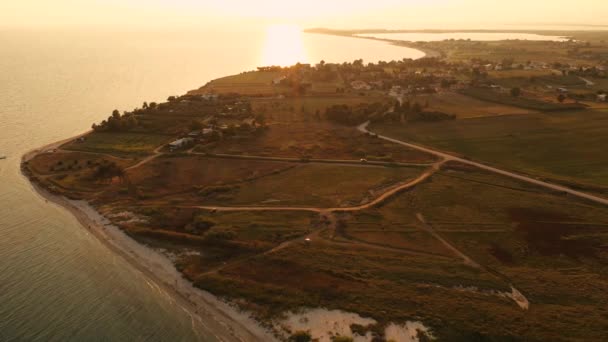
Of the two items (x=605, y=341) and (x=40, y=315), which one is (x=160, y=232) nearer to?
(x=40, y=315)

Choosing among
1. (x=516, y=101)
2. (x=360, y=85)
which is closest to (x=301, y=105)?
(x=360, y=85)

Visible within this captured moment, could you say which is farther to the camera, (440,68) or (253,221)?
(440,68)

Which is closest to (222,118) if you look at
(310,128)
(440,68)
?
(310,128)

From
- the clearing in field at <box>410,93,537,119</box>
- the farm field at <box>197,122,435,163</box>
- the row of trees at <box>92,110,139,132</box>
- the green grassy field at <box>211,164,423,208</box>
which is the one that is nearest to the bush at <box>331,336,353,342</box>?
the green grassy field at <box>211,164,423,208</box>

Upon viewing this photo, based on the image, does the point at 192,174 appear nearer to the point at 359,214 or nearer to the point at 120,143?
the point at 120,143

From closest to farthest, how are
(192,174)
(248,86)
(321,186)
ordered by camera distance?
1. (321,186)
2. (192,174)
3. (248,86)

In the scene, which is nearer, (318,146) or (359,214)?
(359,214)

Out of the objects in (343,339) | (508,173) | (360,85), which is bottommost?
(343,339)
